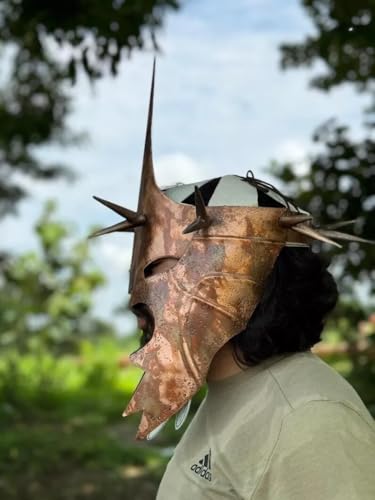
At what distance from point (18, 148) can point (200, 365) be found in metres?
10.5

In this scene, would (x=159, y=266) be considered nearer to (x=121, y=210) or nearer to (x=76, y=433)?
(x=121, y=210)

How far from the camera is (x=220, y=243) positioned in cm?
162

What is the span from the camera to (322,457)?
131 cm

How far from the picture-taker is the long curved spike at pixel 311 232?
1.58 metres

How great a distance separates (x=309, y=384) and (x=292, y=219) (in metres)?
0.36

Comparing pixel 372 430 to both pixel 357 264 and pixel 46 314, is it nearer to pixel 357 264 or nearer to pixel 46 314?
pixel 357 264

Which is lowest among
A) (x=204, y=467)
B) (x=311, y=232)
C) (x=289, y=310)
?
(x=204, y=467)

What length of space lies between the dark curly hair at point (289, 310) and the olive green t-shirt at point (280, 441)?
34 mm

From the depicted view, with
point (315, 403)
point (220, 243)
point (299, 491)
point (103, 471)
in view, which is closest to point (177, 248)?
point (220, 243)

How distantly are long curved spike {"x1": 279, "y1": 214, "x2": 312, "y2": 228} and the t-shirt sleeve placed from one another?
16.1 inches

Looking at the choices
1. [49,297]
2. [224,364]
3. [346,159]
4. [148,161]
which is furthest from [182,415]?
[49,297]

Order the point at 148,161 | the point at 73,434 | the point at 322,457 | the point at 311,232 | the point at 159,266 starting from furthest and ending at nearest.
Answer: the point at 73,434, the point at 148,161, the point at 159,266, the point at 311,232, the point at 322,457

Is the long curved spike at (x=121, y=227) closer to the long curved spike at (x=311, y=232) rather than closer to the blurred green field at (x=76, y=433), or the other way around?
the long curved spike at (x=311, y=232)

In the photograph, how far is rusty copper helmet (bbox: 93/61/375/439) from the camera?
1603 mm
